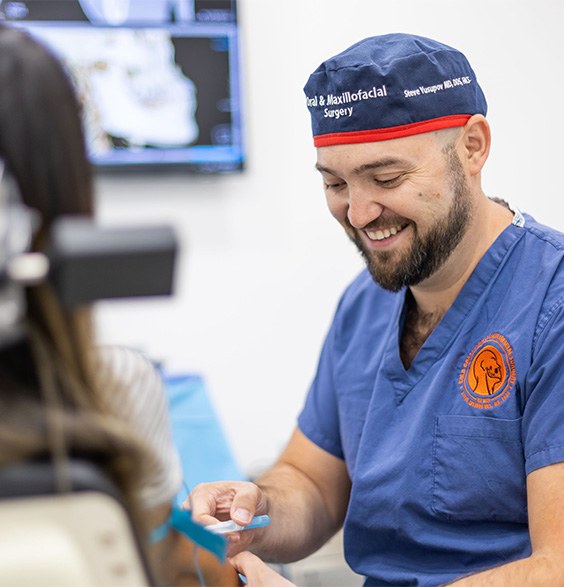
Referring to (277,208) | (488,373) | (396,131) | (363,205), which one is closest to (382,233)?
(363,205)

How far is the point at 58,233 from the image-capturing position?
0.53m

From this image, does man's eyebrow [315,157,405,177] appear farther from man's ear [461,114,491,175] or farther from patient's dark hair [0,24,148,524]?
patient's dark hair [0,24,148,524]

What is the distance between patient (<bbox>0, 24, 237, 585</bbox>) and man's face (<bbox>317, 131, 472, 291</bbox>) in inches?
28.1

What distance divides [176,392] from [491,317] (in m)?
1.06

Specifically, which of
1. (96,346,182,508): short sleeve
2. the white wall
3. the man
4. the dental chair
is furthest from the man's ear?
the white wall

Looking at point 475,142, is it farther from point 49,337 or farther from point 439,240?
point 49,337

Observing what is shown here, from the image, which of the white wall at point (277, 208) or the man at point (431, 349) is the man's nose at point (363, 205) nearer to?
the man at point (431, 349)

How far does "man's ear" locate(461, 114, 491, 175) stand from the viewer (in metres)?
1.33

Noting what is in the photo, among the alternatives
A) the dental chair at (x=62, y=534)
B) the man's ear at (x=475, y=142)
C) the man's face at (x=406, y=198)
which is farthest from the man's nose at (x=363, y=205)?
the dental chair at (x=62, y=534)

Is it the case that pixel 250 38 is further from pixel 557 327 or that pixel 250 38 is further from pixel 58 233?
pixel 58 233

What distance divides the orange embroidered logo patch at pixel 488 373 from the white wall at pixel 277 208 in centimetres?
132

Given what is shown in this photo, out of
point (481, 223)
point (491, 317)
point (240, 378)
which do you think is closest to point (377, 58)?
point (481, 223)

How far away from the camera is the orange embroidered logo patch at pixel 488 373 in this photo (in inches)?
47.1

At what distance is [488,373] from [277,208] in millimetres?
1422
